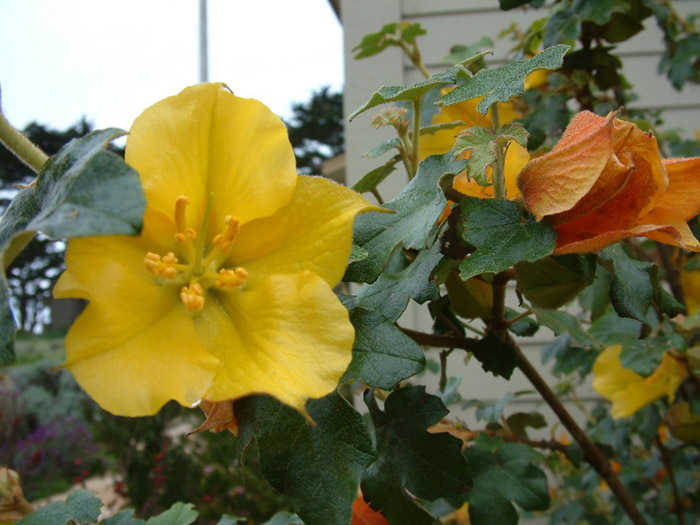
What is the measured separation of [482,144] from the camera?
0.46 meters

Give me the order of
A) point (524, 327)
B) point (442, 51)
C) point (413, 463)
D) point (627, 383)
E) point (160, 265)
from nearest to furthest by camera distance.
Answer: point (160, 265), point (413, 463), point (524, 327), point (627, 383), point (442, 51)

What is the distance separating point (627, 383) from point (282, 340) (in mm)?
880

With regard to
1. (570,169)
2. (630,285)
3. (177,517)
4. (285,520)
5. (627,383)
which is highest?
(570,169)

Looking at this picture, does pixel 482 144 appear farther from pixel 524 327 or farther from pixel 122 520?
pixel 122 520

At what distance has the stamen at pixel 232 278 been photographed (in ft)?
1.34

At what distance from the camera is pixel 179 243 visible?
435mm

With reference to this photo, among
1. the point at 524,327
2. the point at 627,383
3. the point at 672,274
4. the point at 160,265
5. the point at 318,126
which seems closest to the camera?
the point at 160,265

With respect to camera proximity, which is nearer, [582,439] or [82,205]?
[82,205]

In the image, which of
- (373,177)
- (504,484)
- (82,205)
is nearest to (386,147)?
(373,177)

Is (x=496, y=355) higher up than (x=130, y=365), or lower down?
lower down

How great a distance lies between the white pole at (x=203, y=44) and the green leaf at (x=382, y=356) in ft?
12.3

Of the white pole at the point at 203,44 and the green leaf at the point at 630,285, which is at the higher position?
the green leaf at the point at 630,285

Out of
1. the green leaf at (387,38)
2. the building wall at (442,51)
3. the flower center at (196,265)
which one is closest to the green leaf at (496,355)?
the flower center at (196,265)

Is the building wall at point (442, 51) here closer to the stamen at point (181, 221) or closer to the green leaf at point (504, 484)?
the green leaf at point (504, 484)
